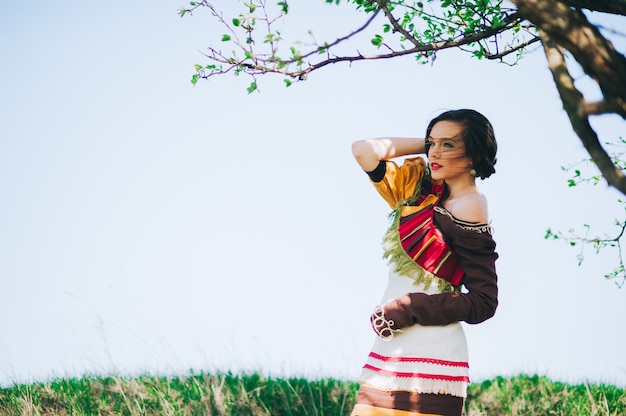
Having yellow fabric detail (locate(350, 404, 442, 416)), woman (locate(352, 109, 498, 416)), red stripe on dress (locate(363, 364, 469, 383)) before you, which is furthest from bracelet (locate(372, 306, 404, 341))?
yellow fabric detail (locate(350, 404, 442, 416))

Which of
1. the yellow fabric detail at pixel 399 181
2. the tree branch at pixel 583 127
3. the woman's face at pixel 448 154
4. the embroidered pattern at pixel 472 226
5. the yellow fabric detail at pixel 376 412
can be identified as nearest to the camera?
the tree branch at pixel 583 127

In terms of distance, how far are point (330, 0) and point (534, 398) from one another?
4.51m

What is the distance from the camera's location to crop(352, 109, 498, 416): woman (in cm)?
313

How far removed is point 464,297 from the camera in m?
3.14

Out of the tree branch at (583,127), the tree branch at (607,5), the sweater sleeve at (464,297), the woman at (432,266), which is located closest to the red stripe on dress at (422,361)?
the woman at (432,266)

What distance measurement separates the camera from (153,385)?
19.1 feet

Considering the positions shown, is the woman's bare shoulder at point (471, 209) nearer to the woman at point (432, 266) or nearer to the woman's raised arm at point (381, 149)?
the woman at point (432, 266)

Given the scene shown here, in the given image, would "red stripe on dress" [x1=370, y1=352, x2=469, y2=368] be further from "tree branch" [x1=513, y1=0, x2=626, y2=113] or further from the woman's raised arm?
"tree branch" [x1=513, y1=0, x2=626, y2=113]

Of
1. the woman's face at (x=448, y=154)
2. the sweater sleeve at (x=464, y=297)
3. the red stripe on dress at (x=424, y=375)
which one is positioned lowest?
the red stripe on dress at (x=424, y=375)

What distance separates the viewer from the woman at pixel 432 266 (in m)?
3.13

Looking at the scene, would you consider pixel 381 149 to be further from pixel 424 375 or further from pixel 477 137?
pixel 424 375

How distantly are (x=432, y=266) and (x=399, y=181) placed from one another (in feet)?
1.62

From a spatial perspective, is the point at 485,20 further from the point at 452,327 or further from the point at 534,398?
the point at 534,398

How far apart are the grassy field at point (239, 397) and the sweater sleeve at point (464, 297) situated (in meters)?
2.44
